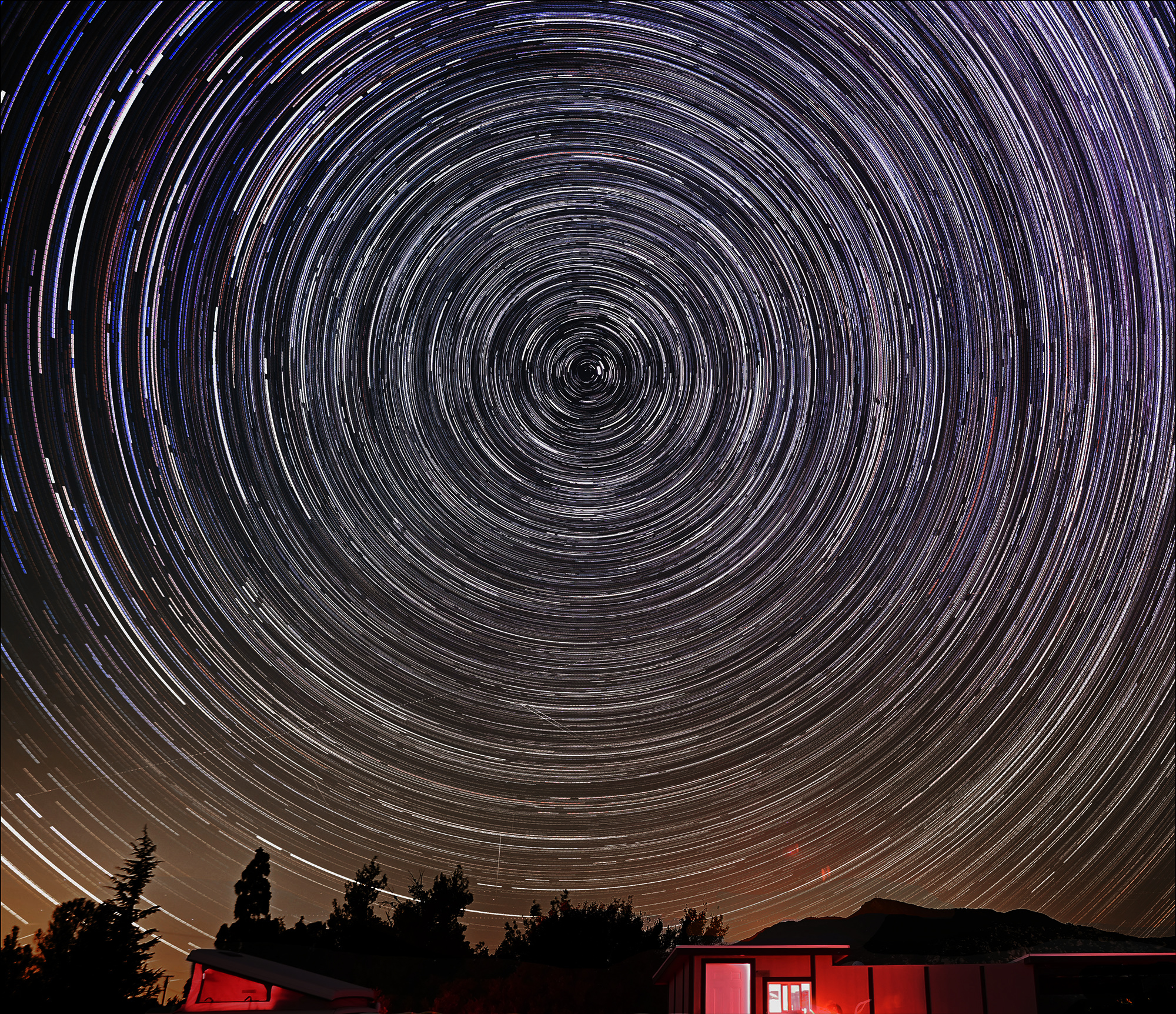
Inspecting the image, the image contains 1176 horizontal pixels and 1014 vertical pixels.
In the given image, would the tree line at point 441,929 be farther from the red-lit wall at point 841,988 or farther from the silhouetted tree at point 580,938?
the red-lit wall at point 841,988

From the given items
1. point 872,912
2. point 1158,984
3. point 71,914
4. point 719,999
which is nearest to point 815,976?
point 719,999

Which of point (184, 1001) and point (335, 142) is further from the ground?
point (335, 142)

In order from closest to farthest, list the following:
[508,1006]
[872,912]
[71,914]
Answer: [508,1006] < [71,914] < [872,912]

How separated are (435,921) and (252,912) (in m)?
11.8

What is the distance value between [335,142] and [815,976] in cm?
2316

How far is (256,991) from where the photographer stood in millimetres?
18594

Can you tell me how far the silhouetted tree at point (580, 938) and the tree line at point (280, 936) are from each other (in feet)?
0.17

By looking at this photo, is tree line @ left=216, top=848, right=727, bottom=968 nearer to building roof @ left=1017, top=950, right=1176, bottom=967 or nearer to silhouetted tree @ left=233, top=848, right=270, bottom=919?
silhouetted tree @ left=233, top=848, right=270, bottom=919

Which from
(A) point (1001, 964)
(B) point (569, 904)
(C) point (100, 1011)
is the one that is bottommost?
(C) point (100, 1011)

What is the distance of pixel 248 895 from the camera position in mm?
43438

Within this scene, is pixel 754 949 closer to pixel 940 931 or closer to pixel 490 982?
pixel 490 982

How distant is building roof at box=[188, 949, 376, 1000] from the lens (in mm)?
18641

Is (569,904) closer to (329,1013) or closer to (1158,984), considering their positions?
(329,1013)

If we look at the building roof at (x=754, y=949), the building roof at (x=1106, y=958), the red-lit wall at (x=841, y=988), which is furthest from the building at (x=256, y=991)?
the building roof at (x=1106, y=958)
